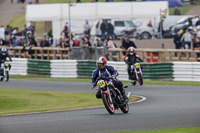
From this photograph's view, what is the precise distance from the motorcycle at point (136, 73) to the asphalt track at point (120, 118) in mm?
4203

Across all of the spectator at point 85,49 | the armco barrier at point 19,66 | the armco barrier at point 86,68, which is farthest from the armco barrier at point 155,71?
the armco barrier at point 19,66

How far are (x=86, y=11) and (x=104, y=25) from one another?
1.52m

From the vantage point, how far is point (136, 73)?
80.8 ft

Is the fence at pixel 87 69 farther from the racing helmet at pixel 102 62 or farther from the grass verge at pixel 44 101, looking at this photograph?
the racing helmet at pixel 102 62

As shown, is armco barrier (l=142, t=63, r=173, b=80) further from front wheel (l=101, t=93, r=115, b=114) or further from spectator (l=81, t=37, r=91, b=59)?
front wheel (l=101, t=93, r=115, b=114)

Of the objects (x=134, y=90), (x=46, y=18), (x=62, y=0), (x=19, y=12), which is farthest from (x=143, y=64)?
(x=19, y=12)

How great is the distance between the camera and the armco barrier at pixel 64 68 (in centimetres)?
2950

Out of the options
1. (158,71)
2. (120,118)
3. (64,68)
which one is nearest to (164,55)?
(158,71)

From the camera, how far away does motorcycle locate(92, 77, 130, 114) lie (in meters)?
14.6

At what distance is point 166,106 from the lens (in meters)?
16.6

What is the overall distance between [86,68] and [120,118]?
15.2m

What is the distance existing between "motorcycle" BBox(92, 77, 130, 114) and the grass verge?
8.62 ft

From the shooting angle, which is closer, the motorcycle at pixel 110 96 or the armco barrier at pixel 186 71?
the motorcycle at pixel 110 96

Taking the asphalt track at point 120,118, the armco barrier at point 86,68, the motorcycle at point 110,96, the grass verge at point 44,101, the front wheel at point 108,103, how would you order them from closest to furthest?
the asphalt track at point 120,118
the front wheel at point 108,103
the motorcycle at point 110,96
the grass verge at point 44,101
the armco barrier at point 86,68
